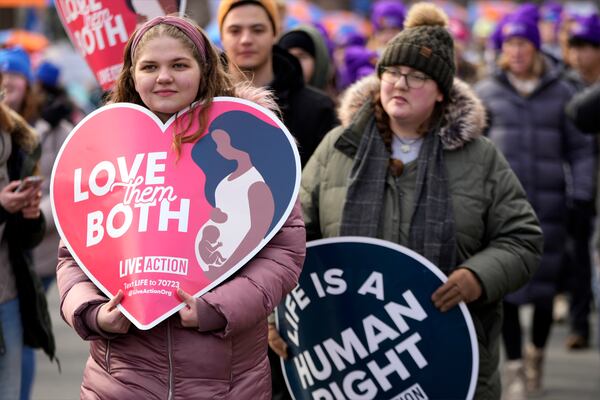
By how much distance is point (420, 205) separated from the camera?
4312 millimetres

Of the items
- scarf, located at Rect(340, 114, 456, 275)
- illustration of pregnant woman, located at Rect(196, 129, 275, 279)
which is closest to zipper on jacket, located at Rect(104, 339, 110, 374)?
illustration of pregnant woman, located at Rect(196, 129, 275, 279)

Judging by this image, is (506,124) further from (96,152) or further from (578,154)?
(96,152)

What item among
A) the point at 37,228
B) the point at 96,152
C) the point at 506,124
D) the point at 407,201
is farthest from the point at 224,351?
the point at 506,124

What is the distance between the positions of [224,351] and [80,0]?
2024 mm

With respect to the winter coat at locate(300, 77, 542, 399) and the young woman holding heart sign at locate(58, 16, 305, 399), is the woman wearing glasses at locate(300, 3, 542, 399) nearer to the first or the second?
the winter coat at locate(300, 77, 542, 399)

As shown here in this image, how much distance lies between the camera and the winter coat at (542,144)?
23.7 ft

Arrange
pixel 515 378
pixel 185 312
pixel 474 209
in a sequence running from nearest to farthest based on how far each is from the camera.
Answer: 1. pixel 185 312
2. pixel 474 209
3. pixel 515 378

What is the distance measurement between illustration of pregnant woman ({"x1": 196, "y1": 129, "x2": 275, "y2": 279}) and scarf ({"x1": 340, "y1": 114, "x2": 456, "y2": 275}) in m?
0.80

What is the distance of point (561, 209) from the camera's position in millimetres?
7348

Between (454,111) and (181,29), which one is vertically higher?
(181,29)

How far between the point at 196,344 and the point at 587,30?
4917 mm

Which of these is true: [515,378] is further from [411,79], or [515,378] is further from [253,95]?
[253,95]

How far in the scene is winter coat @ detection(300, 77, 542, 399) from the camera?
431cm

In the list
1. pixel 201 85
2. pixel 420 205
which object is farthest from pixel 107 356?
pixel 420 205
